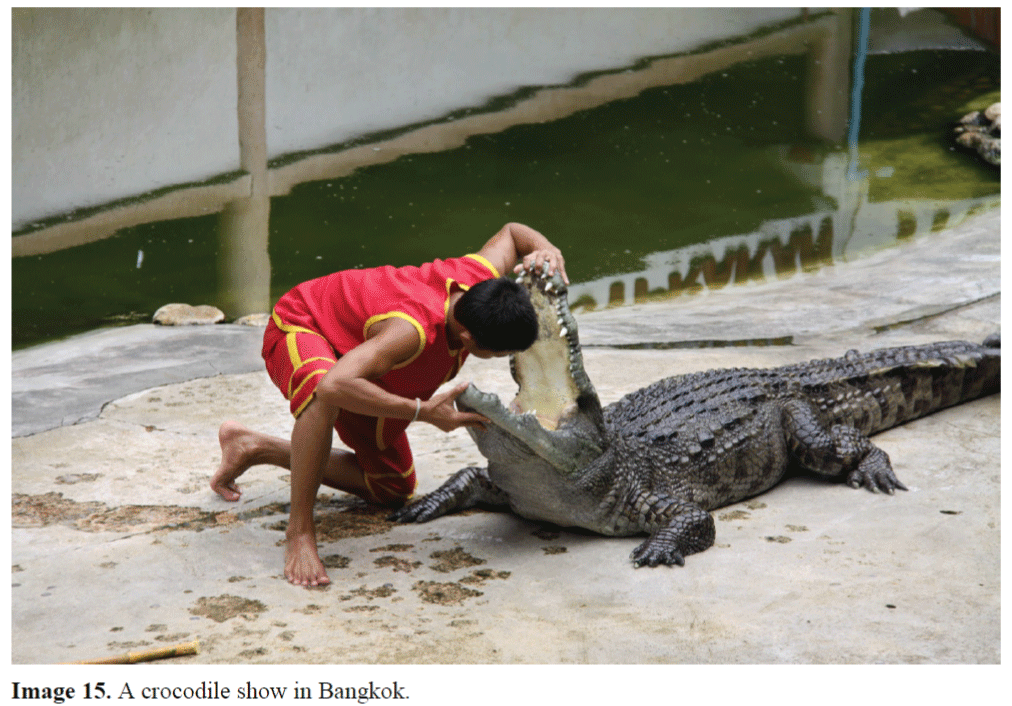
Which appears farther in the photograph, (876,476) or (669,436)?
(876,476)

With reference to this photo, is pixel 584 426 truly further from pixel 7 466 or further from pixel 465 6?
pixel 465 6

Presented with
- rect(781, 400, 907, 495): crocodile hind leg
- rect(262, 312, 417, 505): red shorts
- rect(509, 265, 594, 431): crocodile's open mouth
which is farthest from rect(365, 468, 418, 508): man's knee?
rect(781, 400, 907, 495): crocodile hind leg

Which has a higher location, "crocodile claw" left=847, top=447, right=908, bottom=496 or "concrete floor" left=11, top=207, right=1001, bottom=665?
"crocodile claw" left=847, top=447, right=908, bottom=496

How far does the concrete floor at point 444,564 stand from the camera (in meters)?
2.50

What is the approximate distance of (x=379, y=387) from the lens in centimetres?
286

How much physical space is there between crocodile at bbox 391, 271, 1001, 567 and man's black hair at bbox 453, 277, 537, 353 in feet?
0.57

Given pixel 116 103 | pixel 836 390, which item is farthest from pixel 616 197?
pixel 836 390

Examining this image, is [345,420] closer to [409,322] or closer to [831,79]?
[409,322]

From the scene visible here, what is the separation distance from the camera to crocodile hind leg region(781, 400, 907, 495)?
3.54m

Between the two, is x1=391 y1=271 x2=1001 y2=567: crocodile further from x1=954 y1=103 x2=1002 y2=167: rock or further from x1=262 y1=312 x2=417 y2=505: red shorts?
x1=954 y1=103 x2=1002 y2=167: rock

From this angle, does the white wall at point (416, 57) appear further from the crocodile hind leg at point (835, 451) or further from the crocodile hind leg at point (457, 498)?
the crocodile hind leg at point (835, 451)

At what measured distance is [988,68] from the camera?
1155 centimetres

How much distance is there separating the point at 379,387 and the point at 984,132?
323 inches

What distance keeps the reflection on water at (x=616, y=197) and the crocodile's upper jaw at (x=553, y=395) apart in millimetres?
3553
